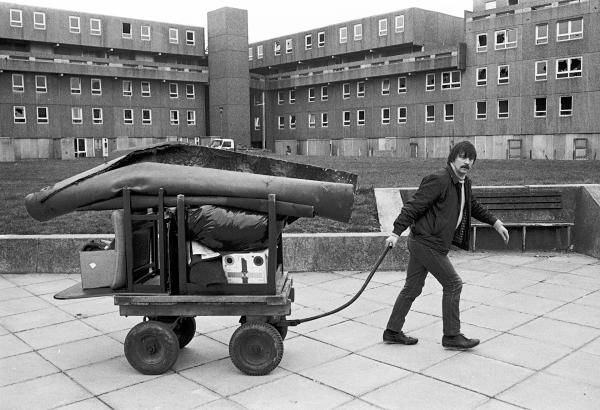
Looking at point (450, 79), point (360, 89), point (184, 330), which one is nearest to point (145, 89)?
point (360, 89)

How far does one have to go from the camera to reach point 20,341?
621cm

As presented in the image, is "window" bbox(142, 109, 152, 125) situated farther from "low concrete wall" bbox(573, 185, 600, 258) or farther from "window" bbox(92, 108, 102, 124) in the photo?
"low concrete wall" bbox(573, 185, 600, 258)

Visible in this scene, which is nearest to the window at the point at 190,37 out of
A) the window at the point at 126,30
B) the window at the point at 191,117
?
the window at the point at 126,30

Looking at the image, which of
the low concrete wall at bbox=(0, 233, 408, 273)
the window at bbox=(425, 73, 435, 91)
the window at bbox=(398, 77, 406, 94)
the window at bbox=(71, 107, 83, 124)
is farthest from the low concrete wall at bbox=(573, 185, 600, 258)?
the window at bbox=(71, 107, 83, 124)

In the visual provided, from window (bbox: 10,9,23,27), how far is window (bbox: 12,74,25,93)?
18.3ft

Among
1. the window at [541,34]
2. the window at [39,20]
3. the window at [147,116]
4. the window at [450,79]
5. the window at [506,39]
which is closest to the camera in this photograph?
the window at [541,34]

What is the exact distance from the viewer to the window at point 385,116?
5756cm

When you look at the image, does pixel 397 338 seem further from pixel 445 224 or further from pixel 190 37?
pixel 190 37

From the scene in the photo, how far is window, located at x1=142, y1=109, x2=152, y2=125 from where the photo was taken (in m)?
61.7

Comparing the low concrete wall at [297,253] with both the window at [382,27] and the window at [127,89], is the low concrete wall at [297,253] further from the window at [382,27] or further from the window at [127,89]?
the window at [382,27]

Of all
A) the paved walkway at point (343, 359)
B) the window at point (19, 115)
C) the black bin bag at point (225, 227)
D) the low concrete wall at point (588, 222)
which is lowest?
the paved walkway at point (343, 359)

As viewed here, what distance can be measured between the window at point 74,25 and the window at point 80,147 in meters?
11.2

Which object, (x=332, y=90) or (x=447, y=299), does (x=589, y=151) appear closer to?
(x=332, y=90)

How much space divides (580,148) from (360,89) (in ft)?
73.9
